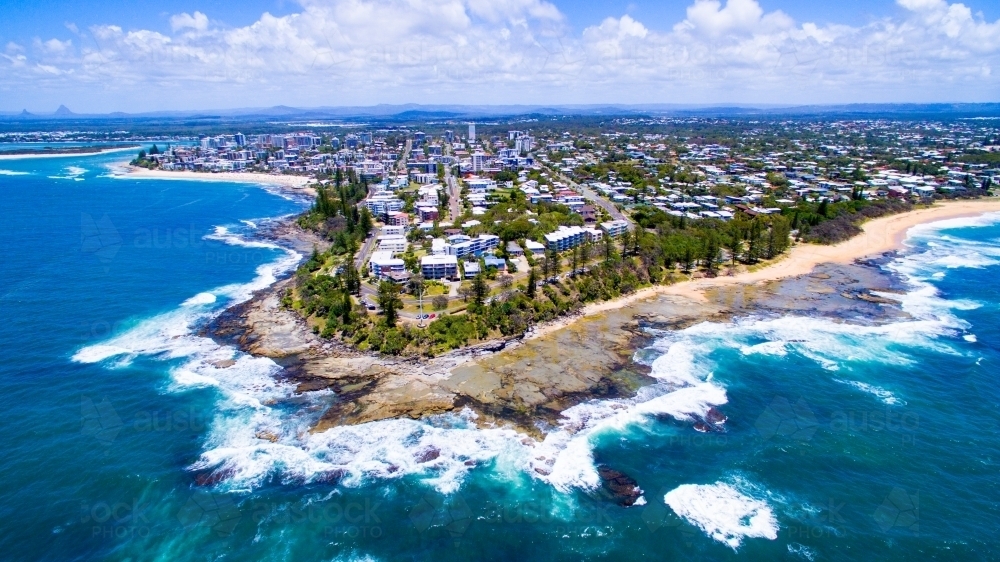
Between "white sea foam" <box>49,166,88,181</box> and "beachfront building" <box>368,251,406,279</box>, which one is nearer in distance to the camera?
"beachfront building" <box>368,251,406,279</box>

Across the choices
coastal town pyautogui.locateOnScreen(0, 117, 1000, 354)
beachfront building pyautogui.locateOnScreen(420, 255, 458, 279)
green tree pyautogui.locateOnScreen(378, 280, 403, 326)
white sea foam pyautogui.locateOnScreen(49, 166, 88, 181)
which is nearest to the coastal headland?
coastal town pyautogui.locateOnScreen(0, 117, 1000, 354)

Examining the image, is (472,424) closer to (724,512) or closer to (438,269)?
(724,512)

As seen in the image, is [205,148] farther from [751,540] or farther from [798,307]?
[751,540]

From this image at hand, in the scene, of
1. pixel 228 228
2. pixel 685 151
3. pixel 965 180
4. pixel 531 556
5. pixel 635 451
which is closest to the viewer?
pixel 531 556

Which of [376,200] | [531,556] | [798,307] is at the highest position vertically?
[376,200]

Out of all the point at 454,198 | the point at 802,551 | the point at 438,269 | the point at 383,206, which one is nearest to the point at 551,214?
the point at 438,269

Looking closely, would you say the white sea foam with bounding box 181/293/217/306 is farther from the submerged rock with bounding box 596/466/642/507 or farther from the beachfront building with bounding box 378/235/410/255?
the submerged rock with bounding box 596/466/642/507

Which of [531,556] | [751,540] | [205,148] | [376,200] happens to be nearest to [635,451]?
[751,540]

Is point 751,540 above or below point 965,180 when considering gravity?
below
